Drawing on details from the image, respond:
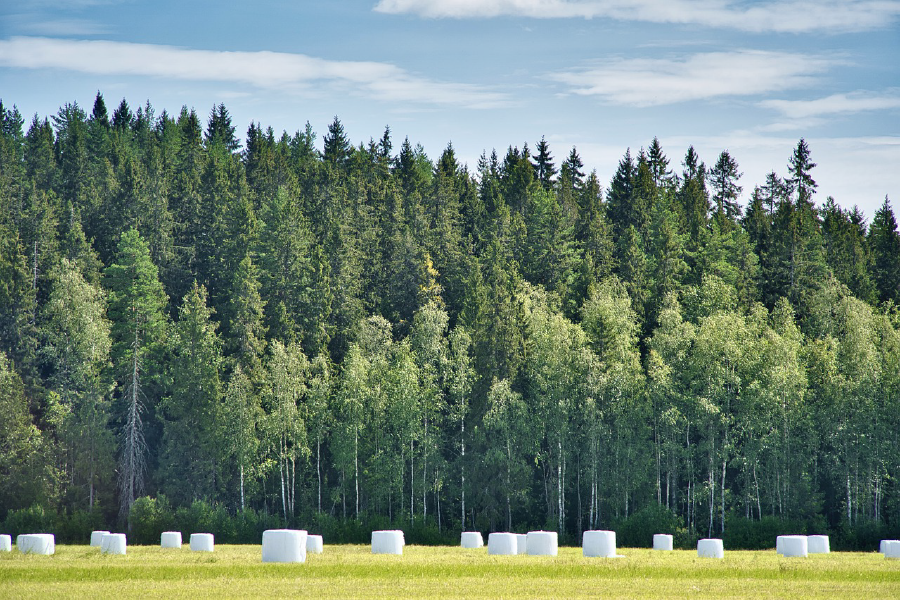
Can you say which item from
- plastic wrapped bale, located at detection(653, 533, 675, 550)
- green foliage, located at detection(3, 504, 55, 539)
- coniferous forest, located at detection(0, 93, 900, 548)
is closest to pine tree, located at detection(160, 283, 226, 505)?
coniferous forest, located at detection(0, 93, 900, 548)

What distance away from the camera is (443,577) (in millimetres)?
29094

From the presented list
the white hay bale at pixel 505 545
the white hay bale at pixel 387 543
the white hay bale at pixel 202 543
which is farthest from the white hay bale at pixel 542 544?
Result: the white hay bale at pixel 202 543

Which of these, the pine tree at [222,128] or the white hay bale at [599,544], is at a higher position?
the pine tree at [222,128]

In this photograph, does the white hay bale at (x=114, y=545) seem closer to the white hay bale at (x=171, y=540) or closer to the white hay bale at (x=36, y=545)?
Result: the white hay bale at (x=36, y=545)

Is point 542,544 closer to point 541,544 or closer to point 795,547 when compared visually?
point 541,544

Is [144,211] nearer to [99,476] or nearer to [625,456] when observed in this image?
[99,476]

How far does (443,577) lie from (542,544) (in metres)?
9.11

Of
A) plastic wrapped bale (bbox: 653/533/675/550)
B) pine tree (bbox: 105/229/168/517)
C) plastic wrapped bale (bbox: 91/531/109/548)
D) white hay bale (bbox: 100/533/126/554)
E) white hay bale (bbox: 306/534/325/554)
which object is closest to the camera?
white hay bale (bbox: 100/533/126/554)

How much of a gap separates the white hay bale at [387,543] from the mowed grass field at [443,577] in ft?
5.87

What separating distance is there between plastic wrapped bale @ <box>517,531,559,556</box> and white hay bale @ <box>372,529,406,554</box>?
511 cm

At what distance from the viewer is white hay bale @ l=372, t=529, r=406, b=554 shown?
1543 inches

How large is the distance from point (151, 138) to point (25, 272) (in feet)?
187

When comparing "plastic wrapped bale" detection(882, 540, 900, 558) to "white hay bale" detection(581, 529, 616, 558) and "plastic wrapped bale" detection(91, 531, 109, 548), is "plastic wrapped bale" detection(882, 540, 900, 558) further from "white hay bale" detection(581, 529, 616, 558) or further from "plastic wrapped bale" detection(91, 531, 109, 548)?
"plastic wrapped bale" detection(91, 531, 109, 548)

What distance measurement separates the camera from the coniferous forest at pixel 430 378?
Answer: 70.7 meters
